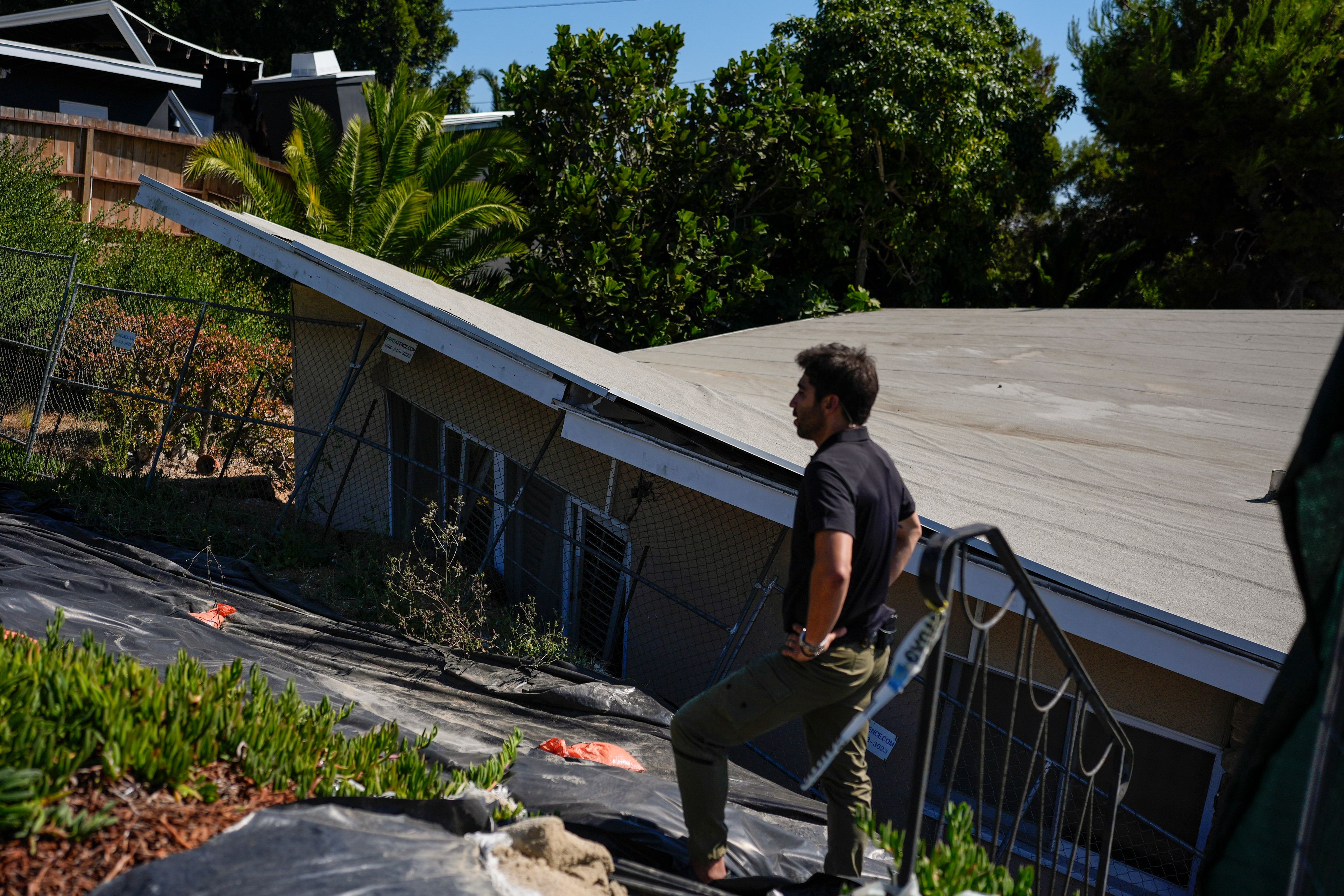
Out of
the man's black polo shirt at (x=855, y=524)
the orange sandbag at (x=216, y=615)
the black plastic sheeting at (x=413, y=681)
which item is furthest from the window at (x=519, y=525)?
the man's black polo shirt at (x=855, y=524)

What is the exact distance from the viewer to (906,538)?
10.7 feet

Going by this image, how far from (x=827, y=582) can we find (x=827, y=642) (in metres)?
0.20

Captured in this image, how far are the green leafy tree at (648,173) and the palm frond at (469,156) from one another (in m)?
0.30

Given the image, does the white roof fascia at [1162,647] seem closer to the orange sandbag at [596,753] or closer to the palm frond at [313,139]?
the orange sandbag at [596,753]

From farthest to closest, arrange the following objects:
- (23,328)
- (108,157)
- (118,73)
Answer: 1. (118,73)
2. (108,157)
3. (23,328)

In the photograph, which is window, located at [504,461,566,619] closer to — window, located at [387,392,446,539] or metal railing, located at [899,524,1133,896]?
window, located at [387,392,446,539]

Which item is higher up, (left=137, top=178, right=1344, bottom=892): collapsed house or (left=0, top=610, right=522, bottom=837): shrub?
(left=137, top=178, right=1344, bottom=892): collapsed house

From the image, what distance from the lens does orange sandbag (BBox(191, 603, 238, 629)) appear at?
535cm

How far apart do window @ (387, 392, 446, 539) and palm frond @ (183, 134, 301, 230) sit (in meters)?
5.25

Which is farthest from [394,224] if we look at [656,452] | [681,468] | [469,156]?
[681,468]

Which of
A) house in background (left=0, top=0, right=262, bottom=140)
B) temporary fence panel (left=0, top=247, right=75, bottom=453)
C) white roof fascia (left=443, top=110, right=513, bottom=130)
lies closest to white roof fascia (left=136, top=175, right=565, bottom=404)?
temporary fence panel (left=0, top=247, right=75, bottom=453)

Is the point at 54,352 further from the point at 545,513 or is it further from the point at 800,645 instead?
the point at 800,645

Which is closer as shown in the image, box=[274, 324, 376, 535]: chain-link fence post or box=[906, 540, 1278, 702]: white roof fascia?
box=[906, 540, 1278, 702]: white roof fascia

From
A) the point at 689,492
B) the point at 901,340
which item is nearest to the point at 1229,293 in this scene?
the point at 901,340
